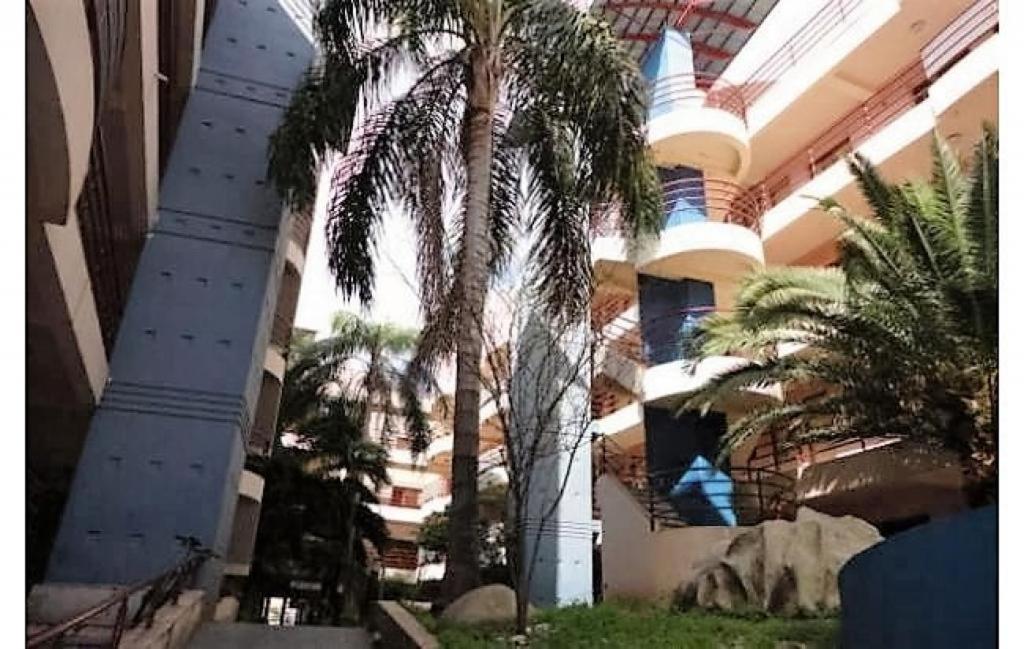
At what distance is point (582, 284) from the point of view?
1122cm

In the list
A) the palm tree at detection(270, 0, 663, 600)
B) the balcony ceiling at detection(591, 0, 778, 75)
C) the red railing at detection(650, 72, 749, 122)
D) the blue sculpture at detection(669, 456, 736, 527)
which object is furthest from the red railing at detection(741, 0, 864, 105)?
the blue sculpture at detection(669, 456, 736, 527)

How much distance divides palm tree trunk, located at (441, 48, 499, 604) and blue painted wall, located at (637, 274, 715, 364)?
8.50 m

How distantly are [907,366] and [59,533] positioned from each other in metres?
10.2

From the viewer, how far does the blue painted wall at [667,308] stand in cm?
1852

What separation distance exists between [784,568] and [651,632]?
111 inches

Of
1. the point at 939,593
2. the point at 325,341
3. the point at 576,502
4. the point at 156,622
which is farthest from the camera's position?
the point at 325,341

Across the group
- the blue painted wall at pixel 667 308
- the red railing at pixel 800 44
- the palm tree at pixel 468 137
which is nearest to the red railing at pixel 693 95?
the red railing at pixel 800 44

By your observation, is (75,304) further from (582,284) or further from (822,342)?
(822,342)

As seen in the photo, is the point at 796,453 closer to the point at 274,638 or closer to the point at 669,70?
the point at 669,70

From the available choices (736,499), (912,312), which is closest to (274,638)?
(912,312)

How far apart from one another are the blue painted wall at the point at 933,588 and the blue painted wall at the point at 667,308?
42.1 feet

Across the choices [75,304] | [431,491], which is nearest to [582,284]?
[75,304]

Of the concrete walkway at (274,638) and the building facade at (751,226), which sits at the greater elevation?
the building facade at (751,226)

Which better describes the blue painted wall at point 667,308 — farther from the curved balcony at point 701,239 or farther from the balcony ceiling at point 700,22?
the balcony ceiling at point 700,22
